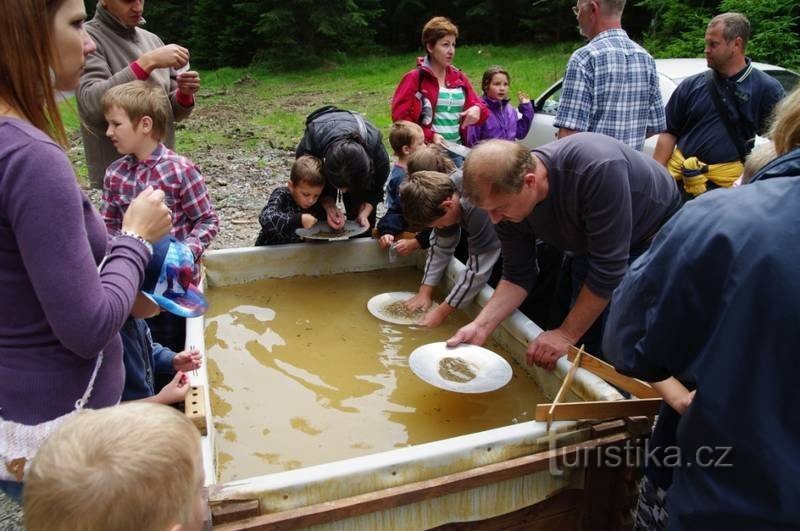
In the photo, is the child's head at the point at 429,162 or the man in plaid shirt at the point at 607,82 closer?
the child's head at the point at 429,162

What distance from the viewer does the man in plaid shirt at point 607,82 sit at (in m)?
3.37

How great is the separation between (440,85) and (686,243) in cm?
359

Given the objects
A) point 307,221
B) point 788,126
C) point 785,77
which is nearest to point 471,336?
point 307,221

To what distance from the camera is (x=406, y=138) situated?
385cm

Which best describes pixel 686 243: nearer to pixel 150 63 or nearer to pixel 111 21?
pixel 150 63

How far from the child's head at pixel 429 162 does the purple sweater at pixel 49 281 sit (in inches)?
82.7

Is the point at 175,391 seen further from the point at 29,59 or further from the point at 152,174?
the point at 29,59

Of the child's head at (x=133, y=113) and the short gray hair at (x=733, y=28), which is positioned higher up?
the short gray hair at (x=733, y=28)

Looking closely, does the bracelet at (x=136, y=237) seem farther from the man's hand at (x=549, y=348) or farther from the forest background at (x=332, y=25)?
the forest background at (x=332, y=25)

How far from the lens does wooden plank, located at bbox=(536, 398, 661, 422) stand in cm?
190

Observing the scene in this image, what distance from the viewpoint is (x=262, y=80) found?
19422mm

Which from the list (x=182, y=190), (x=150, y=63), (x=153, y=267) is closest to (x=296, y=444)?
(x=153, y=267)

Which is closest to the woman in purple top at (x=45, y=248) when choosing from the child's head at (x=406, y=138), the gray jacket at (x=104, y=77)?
the gray jacket at (x=104, y=77)

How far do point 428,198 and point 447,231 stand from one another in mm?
527
